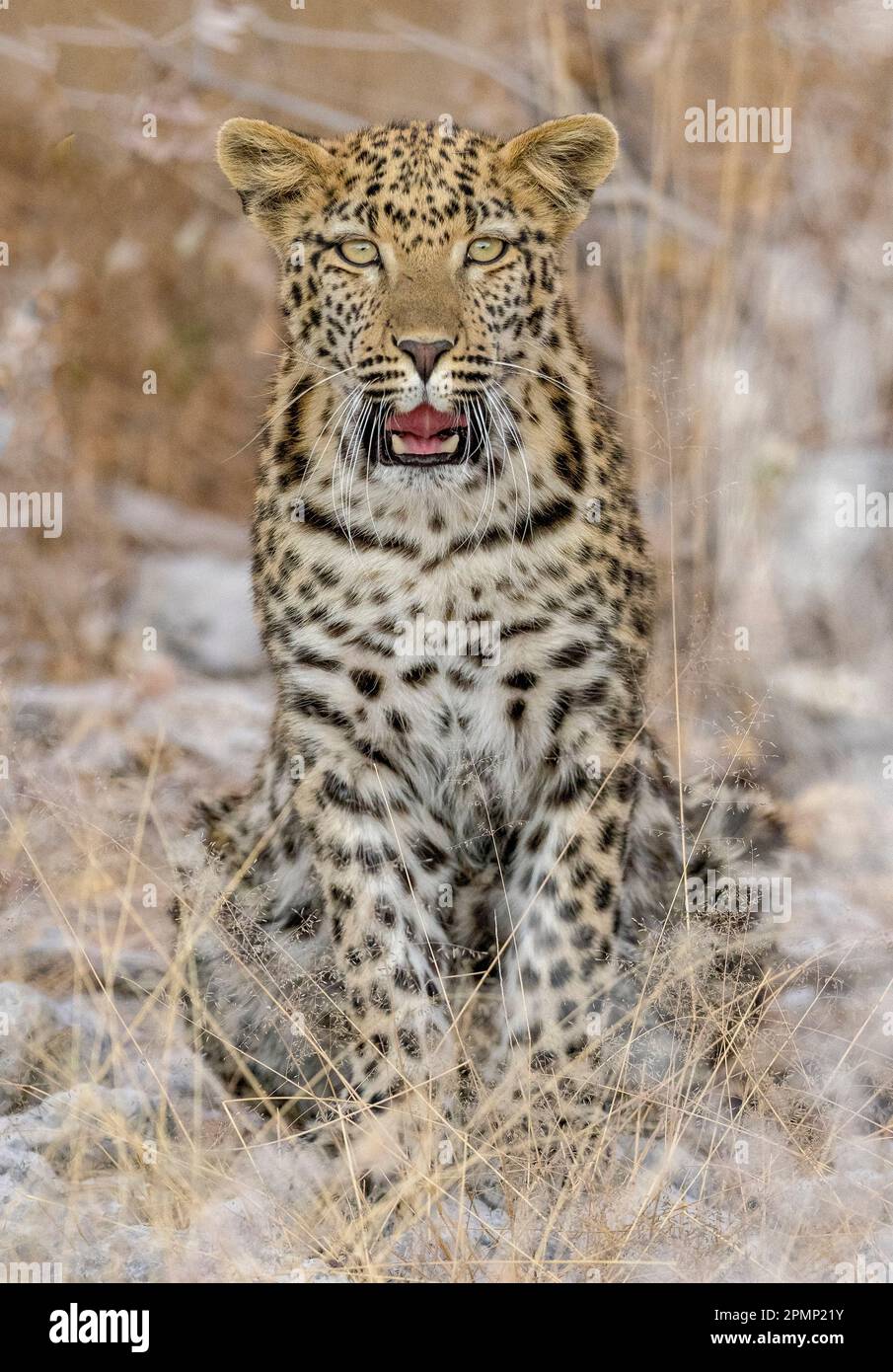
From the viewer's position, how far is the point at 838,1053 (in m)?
5.60

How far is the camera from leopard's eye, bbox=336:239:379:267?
530 centimetres

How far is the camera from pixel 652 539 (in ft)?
24.8

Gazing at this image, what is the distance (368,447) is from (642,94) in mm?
4082

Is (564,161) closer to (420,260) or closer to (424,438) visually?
(420,260)

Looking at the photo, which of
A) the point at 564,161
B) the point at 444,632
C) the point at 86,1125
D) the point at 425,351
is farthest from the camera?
the point at 564,161

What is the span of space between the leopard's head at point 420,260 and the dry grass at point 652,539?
2.58 feet

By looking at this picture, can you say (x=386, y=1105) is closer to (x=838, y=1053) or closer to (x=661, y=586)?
(x=838, y=1053)

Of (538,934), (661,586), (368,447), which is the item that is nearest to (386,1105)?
(538,934)

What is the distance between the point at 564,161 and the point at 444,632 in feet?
5.10

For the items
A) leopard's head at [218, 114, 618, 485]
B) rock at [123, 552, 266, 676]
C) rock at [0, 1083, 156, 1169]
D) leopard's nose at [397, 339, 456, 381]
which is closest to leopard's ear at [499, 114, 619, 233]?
leopard's head at [218, 114, 618, 485]

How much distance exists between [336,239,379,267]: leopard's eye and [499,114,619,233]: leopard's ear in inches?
20.4

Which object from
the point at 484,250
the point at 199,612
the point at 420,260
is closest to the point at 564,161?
the point at 484,250

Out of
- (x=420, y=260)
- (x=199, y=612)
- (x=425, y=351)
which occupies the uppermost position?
(x=420, y=260)

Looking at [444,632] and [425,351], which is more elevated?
[425,351]
